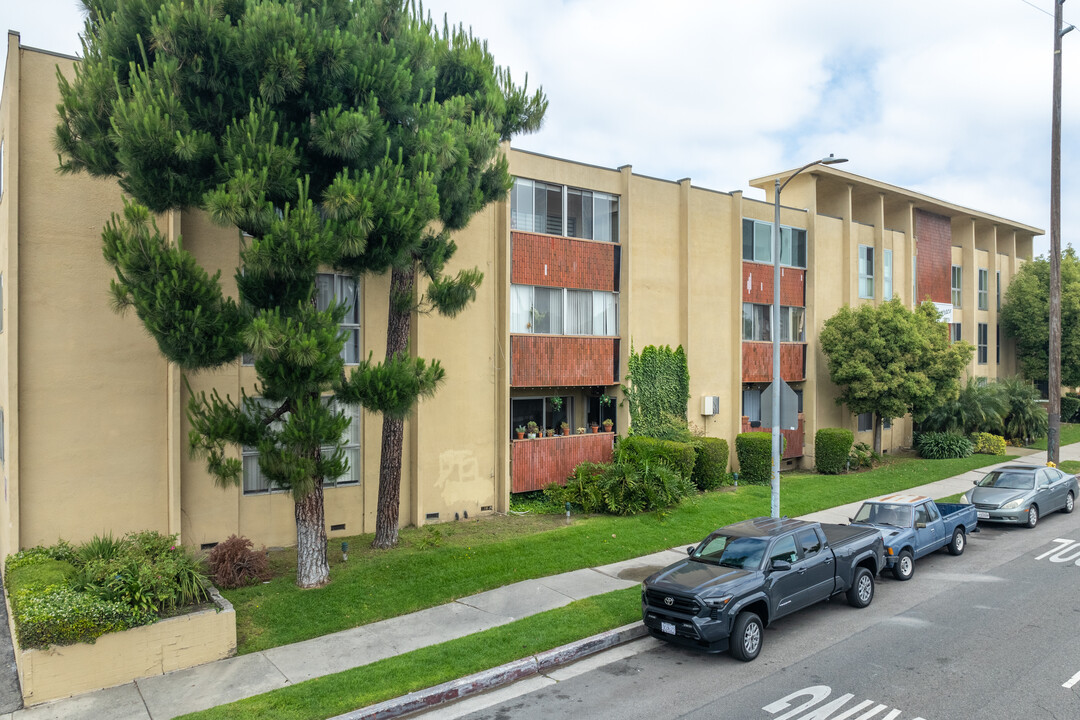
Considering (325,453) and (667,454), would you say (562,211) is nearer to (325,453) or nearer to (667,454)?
(667,454)

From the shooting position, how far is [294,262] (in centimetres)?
1017

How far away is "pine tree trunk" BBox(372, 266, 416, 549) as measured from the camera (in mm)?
14367

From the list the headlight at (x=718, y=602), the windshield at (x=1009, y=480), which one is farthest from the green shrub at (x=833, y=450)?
the headlight at (x=718, y=602)

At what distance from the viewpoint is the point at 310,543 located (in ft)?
39.5

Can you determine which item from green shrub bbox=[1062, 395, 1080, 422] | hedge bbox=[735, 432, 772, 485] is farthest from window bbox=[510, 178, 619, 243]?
green shrub bbox=[1062, 395, 1080, 422]

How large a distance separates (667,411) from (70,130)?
1603 cm

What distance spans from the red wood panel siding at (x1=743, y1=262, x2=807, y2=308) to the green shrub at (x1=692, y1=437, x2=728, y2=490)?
5.68 metres

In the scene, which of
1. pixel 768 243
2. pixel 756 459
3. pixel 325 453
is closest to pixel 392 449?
pixel 325 453

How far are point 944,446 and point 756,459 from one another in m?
10.5

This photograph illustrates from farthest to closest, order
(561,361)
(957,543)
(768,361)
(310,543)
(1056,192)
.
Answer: (768,361) → (1056,192) → (561,361) → (957,543) → (310,543)

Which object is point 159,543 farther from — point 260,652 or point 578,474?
point 578,474

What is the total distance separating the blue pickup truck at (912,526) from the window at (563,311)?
861 cm

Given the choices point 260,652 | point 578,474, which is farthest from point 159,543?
point 578,474

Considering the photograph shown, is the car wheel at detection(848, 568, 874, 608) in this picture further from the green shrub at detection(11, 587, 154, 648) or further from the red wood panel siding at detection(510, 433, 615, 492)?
the green shrub at detection(11, 587, 154, 648)
